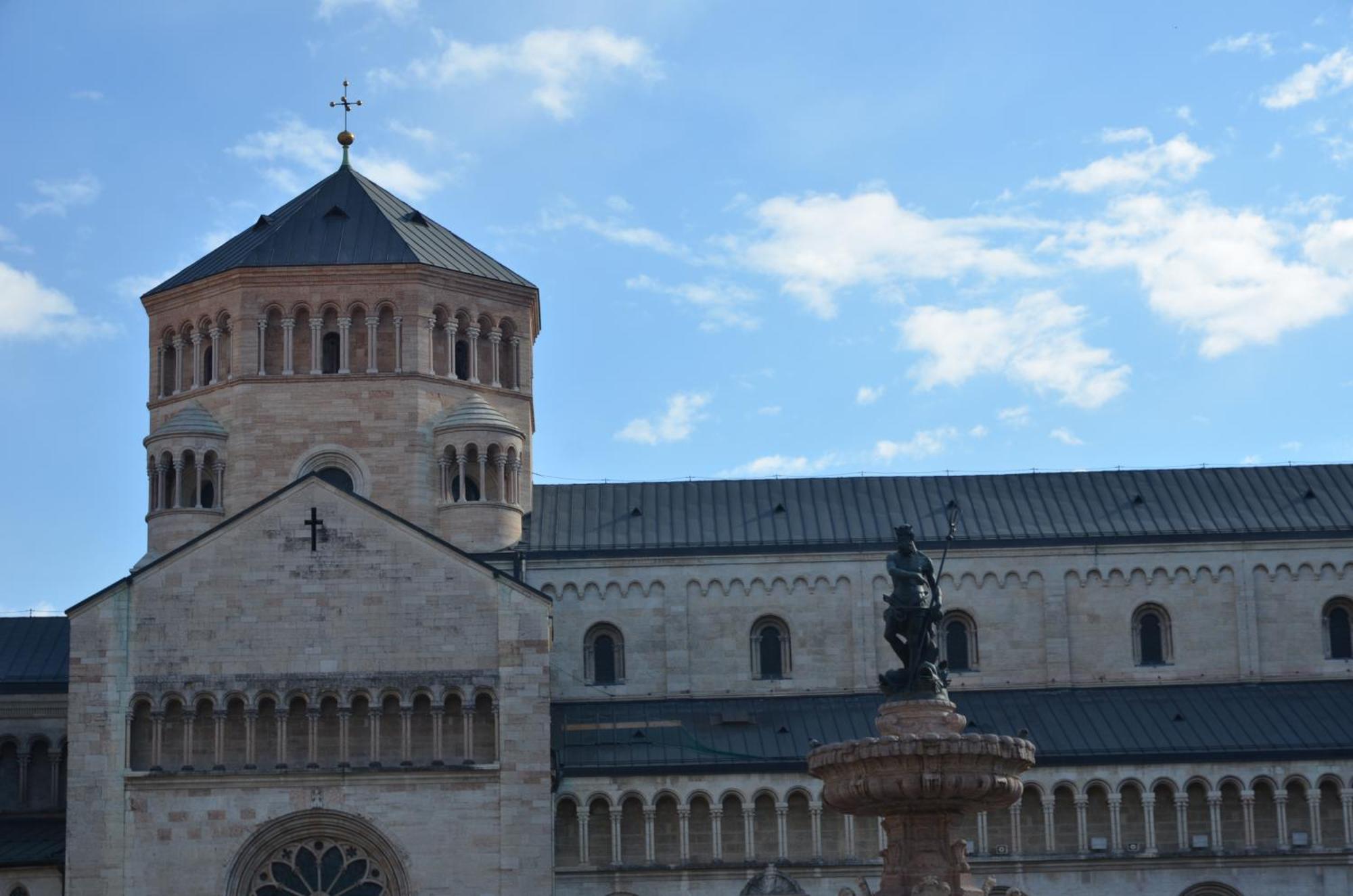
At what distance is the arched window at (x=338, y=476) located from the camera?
208 ft

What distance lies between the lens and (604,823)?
195 ft

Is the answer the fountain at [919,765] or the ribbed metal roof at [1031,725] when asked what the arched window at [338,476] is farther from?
the fountain at [919,765]

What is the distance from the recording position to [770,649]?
2581 inches

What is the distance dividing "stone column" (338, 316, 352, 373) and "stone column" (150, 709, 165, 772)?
12069 millimetres

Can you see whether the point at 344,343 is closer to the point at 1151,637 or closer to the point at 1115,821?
the point at 1151,637

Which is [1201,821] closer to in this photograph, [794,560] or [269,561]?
[794,560]

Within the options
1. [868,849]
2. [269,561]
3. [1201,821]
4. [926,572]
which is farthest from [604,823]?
[926,572]

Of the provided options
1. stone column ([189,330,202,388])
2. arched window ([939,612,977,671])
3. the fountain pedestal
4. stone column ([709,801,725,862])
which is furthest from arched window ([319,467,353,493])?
the fountain pedestal

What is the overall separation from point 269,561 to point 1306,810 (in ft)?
91.7

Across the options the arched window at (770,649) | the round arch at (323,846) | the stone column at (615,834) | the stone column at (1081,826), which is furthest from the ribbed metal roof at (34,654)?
the stone column at (1081,826)

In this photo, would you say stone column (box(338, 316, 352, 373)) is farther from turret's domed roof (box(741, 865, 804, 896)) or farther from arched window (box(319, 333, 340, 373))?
turret's domed roof (box(741, 865, 804, 896))

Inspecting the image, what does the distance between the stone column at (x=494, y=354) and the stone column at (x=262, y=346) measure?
645 cm

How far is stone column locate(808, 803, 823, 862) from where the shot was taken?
59250 millimetres

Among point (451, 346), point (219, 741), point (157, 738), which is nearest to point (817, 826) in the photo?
point (219, 741)
